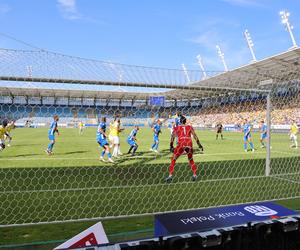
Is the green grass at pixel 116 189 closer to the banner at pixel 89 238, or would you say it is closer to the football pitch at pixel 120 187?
the football pitch at pixel 120 187

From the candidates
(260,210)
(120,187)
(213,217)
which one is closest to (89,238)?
(213,217)

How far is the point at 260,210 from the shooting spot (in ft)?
10.5

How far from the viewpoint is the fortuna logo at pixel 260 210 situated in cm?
309

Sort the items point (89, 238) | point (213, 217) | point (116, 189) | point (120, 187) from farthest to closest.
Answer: point (116, 189), point (120, 187), point (213, 217), point (89, 238)

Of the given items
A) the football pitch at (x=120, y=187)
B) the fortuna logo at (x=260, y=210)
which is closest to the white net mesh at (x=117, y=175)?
the football pitch at (x=120, y=187)

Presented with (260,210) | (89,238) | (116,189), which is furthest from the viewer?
(116,189)

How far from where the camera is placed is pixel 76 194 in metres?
6.86

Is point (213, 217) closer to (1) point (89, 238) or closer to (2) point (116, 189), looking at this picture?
(1) point (89, 238)

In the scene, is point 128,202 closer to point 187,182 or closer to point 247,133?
point 187,182

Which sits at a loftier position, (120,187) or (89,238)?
(89,238)

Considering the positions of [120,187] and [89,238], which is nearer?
[89,238]

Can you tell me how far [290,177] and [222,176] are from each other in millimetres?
1964

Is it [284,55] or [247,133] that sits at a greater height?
[284,55]

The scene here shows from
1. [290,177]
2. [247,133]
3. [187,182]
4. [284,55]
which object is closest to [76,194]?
[187,182]
